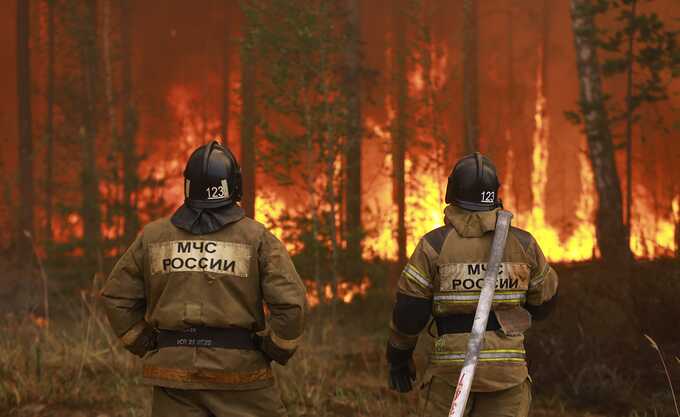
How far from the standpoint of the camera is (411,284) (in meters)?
4.01

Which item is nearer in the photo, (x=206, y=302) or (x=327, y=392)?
(x=206, y=302)

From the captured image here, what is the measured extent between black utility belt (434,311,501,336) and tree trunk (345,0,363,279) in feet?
27.7

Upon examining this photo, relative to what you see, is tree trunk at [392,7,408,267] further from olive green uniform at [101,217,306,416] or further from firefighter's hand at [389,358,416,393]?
olive green uniform at [101,217,306,416]

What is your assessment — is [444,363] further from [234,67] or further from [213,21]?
[213,21]

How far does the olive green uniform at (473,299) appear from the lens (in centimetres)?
397

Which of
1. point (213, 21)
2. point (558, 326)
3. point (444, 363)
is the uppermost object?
point (213, 21)

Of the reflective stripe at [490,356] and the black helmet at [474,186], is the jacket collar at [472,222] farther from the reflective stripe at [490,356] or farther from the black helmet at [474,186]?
the reflective stripe at [490,356]

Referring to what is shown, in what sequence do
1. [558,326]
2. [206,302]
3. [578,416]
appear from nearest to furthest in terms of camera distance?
[206,302] < [578,416] < [558,326]

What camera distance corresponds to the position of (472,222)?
160 inches

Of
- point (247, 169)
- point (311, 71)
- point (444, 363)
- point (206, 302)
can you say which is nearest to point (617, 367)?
point (444, 363)

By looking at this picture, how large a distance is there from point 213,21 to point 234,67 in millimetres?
5246

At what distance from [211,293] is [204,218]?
36cm

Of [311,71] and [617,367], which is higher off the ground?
[311,71]

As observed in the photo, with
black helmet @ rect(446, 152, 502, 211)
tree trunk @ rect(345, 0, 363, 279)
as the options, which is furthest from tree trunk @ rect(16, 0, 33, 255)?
black helmet @ rect(446, 152, 502, 211)
